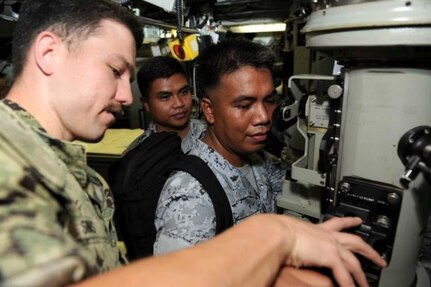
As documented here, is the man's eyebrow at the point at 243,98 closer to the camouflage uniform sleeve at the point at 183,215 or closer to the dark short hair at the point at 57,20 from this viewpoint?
the camouflage uniform sleeve at the point at 183,215

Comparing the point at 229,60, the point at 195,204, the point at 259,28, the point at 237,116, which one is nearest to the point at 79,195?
the point at 195,204

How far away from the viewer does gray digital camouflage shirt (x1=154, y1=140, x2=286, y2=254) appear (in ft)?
3.36

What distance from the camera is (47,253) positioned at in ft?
0.97

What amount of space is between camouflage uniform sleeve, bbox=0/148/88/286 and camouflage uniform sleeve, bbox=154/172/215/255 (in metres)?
0.70

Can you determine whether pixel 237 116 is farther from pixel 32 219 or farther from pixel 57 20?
pixel 32 219

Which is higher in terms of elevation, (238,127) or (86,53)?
(86,53)

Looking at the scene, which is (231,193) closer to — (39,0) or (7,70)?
(39,0)

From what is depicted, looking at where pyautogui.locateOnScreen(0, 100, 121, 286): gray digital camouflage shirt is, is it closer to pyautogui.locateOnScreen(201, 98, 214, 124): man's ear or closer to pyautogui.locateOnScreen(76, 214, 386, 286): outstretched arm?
pyautogui.locateOnScreen(76, 214, 386, 286): outstretched arm

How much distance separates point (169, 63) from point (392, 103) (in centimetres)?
198

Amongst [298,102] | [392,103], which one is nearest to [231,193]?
[298,102]

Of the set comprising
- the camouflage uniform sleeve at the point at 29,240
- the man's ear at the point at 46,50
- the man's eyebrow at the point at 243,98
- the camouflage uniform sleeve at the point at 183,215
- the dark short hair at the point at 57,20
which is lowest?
the camouflage uniform sleeve at the point at 183,215

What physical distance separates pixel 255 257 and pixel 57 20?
81 centimetres

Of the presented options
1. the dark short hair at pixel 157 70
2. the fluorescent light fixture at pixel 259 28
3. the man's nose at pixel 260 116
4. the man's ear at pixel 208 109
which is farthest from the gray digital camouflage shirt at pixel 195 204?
the fluorescent light fixture at pixel 259 28

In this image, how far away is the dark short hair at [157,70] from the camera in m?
2.36
